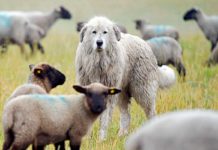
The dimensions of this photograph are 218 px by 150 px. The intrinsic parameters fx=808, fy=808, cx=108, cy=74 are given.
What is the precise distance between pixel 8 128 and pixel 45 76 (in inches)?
58.6

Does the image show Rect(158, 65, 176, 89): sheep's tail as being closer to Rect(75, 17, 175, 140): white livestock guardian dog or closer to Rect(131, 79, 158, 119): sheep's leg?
Rect(131, 79, 158, 119): sheep's leg

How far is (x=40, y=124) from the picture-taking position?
7641 millimetres

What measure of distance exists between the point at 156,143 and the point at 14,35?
56.2 feet

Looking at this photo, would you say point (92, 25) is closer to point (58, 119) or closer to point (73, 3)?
point (58, 119)

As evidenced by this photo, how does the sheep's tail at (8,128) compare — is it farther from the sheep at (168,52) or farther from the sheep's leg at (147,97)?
the sheep at (168,52)

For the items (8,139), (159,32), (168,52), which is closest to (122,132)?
(8,139)

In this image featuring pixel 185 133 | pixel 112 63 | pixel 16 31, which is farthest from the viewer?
pixel 16 31

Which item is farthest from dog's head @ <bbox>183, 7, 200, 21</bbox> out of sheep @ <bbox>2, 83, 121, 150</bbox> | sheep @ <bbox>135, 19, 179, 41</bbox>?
sheep @ <bbox>2, 83, 121, 150</bbox>

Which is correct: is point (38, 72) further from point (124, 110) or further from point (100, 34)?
point (124, 110)

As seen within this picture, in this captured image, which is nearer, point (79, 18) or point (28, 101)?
point (28, 101)

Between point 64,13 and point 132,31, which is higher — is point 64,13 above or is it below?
above

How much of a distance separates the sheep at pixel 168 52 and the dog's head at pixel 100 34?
→ 6.38 m

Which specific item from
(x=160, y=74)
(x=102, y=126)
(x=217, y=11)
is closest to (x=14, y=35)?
(x=160, y=74)

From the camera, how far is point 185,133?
4.74 metres
